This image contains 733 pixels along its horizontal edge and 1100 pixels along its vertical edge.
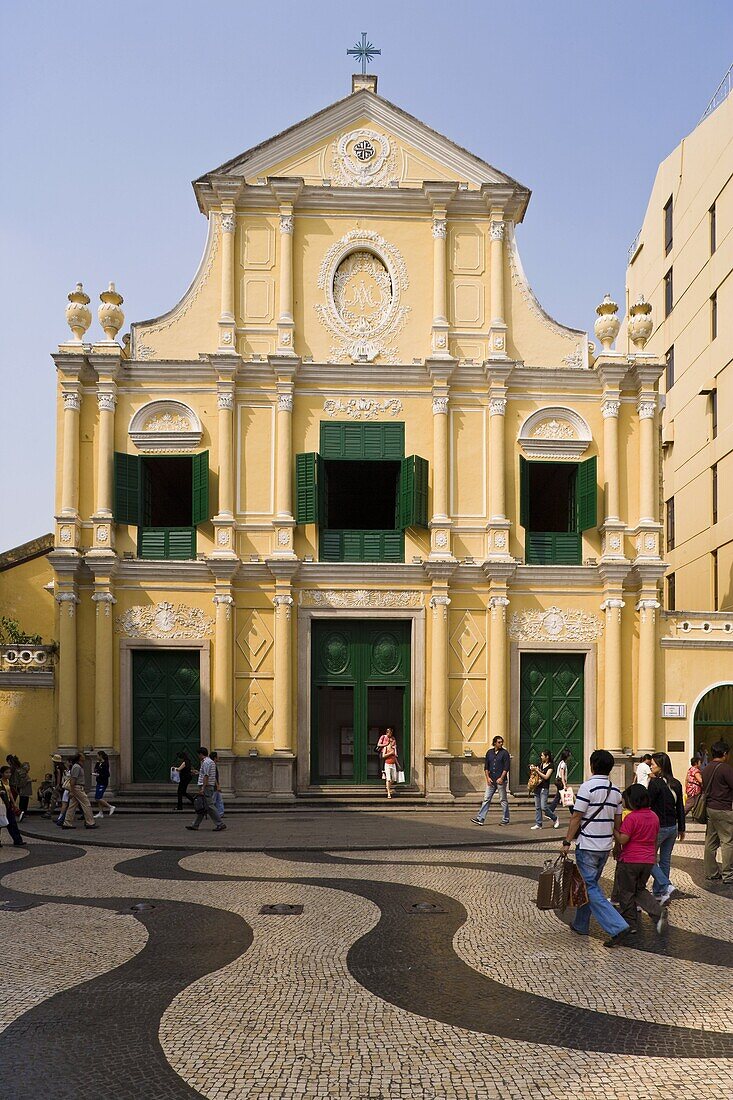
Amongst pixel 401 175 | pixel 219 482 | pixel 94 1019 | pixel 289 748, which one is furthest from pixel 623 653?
pixel 94 1019

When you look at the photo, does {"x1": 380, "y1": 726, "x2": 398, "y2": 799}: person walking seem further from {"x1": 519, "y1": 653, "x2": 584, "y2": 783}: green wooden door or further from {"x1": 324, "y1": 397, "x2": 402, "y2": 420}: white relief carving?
{"x1": 324, "y1": 397, "x2": 402, "y2": 420}: white relief carving

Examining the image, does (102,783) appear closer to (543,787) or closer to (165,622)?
(165,622)

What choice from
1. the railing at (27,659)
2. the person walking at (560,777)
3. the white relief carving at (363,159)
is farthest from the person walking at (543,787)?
the white relief carving at (363,159)

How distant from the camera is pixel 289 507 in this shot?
24297 mm

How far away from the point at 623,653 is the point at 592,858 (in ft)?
48.4

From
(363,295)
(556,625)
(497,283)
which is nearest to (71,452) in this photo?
(363,295)

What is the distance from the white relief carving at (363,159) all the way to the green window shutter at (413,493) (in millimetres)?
6891

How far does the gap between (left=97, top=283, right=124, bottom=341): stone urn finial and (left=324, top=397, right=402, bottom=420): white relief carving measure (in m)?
5.23

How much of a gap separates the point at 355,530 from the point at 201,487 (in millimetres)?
3719

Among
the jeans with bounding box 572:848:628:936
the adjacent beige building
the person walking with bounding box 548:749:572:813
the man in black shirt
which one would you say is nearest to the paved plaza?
the jeans with bounding box 572:848:628:936

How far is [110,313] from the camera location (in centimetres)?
2477

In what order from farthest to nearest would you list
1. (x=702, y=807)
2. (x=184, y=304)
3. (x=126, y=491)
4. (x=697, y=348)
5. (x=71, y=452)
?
(x=697, y=348)
(x=184, y=304)
(x=126, y=491)
(x=71, y=452)
(x=702, y=807)

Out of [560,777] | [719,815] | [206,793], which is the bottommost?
[560,777]

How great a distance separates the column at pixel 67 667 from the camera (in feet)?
77.3
